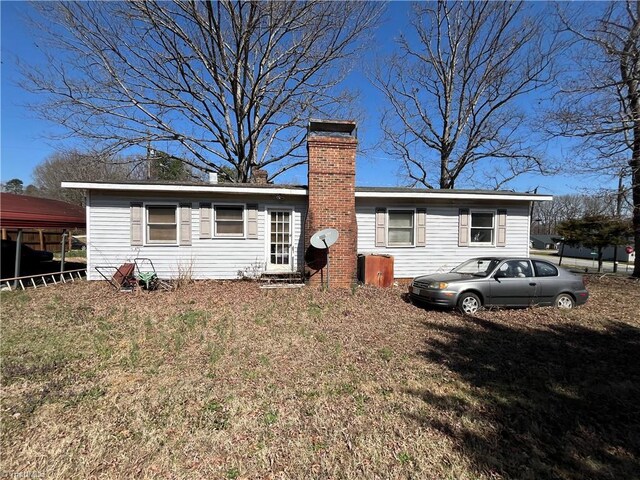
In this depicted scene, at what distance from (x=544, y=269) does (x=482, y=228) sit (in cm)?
389

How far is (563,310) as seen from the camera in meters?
7.18

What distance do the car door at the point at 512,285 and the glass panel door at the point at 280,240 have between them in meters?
5.98

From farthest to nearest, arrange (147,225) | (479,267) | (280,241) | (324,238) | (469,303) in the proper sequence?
(280,241) → (147,225) → (324,238) → (479,267) → (469,303)

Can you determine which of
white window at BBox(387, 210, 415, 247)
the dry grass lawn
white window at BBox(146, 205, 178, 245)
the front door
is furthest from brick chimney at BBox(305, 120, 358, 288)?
white window at BBox(146, 205, 178, 245)

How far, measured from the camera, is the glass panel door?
1026 cm

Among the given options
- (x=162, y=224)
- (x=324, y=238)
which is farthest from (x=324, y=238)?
(x=162, y=224)

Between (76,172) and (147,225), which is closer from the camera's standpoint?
(147,225)

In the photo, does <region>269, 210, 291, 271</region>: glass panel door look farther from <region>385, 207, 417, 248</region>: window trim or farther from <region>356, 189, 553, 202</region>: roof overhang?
<region>385, 207, 417, 248</region>: window trim

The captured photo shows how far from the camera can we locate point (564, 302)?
7.45 metres

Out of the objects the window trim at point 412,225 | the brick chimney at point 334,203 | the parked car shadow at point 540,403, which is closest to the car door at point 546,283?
the parked car shadow at point 540,403

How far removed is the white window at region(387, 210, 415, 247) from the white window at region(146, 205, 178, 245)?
22.6 ft

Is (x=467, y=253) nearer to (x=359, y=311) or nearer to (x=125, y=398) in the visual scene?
(x=359, y=311)

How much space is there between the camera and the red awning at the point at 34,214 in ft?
30.7

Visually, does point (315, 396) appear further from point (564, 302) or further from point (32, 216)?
point (32, 216)
